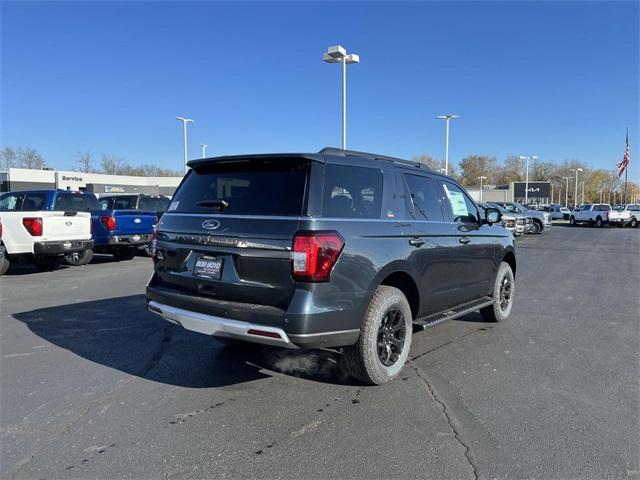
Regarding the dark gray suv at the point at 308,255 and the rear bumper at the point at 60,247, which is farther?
the rear bumper at the point at 60,247

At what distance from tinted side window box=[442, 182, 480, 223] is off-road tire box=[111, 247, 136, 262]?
1066 centimetres

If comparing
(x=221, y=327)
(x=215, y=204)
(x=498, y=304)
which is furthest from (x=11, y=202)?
(x=498, y=304)

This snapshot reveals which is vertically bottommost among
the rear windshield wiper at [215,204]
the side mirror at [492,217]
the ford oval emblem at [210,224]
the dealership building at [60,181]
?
the ford oval emblem at [210,224]

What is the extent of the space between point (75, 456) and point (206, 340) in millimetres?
2423

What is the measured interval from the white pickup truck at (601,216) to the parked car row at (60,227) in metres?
35.4

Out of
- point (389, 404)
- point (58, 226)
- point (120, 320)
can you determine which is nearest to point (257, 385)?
point (389, 404)

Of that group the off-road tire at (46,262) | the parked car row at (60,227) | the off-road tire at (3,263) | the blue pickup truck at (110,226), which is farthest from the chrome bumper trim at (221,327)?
the off-road tire at (46,262)

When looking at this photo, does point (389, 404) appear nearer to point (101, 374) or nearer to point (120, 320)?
point (101, 374)

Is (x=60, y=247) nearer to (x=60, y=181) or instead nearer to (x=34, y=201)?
(x=34, y=201)

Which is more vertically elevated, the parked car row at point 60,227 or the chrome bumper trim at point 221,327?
the parked car row at point 60,227

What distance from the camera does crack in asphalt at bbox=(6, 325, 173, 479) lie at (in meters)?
2.88

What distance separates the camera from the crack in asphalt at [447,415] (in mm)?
2902

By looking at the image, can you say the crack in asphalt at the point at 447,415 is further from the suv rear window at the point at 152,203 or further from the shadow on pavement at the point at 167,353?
the suv rear window at the point at 152,203

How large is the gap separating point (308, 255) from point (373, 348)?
3.50ft
